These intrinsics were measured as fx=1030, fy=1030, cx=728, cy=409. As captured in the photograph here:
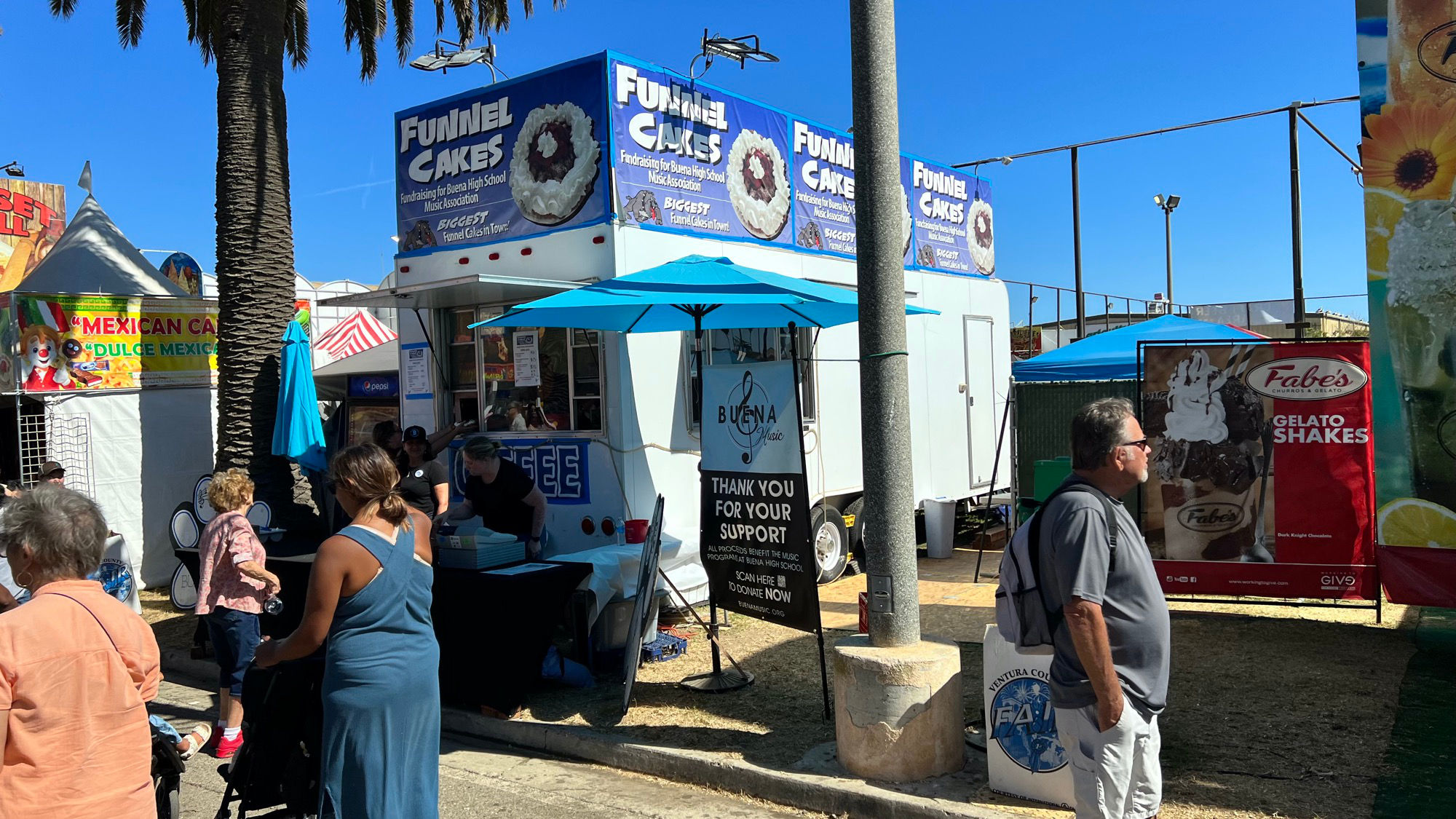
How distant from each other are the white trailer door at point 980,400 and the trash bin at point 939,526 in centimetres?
95

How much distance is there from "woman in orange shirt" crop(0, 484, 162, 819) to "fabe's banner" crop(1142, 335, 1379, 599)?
277 inches

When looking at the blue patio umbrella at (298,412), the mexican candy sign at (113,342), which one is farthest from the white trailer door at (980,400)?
the mexican candy sign at (113,342)

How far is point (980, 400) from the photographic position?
13148mm

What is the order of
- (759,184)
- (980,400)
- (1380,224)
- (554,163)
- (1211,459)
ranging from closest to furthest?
1. (1380,224)
2. (1211,459)
3. (554,163)
4. (759,184)
5. (980,400)

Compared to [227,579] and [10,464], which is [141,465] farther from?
[227,579]

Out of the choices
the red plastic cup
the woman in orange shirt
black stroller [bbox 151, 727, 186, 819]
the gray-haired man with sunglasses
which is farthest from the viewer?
the red plastic cup

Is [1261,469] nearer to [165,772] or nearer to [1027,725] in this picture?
[1027,725]

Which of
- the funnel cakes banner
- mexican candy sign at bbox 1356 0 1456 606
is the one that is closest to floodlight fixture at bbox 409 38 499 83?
the funnel cakes banner

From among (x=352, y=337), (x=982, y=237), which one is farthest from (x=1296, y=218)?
(x=352, y=337)

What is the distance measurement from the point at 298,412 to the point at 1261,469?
7.97 m

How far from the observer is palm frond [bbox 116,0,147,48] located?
43.5 ft

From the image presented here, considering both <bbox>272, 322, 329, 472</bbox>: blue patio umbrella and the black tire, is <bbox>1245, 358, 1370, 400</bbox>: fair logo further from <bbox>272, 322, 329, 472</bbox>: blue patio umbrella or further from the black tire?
<bbox>272, 322, 329, 472</bbox>: blue patio umbrella

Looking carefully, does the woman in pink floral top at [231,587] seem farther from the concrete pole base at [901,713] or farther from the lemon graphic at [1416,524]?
the lemon graphic at [1416,524]

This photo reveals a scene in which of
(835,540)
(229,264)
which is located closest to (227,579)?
(229,264)
